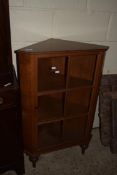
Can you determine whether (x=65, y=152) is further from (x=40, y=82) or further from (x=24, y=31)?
(x=24, y=31)

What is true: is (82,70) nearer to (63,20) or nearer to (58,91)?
(58,91)

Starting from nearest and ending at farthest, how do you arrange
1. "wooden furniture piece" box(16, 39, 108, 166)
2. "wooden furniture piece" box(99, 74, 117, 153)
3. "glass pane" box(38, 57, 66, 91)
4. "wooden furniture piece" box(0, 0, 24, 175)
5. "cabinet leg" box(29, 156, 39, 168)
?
"wooden furniture piece" box(0, 0, 24, 175), "wooden furniture piece" box(16, 39, 108, 166), "glass pane" box(38, 57, 66, 91), "cabinet leg" box(29, 156, 39, 168), "wooden furniture piece" box(99, 74, 117, 153)

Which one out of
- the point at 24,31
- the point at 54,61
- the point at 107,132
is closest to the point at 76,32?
the point at 54,61

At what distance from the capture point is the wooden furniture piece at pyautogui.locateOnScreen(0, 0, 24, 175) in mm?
1260

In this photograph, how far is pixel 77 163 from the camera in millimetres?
1969

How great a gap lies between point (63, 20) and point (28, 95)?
711 mm

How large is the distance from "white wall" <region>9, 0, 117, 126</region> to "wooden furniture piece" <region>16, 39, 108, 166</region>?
13 centimetres

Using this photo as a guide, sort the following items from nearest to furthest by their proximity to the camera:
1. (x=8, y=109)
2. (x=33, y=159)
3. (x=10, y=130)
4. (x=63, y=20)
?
(x=8, y=109), (x=10, y=130), (x=63, y=20), (x=33, y=159)

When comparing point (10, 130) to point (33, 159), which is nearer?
point (10, 130)

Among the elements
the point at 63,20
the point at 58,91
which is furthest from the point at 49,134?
the point at 63,20

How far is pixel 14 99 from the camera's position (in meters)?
1.40

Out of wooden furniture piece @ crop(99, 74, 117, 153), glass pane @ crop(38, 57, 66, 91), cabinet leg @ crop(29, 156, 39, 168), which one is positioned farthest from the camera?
wooden furniture piece @ crop(99, 74, 117, 153)

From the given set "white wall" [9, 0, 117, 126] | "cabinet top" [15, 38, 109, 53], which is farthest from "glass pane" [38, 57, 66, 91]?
"white wall" [9, 0, 117, 126]

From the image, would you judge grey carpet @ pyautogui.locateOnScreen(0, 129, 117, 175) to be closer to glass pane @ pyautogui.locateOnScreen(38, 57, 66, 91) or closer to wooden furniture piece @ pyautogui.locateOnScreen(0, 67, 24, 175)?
wooden furniture piece @ pyautogui.locateOnScreen(0, 67, 24, 175)
